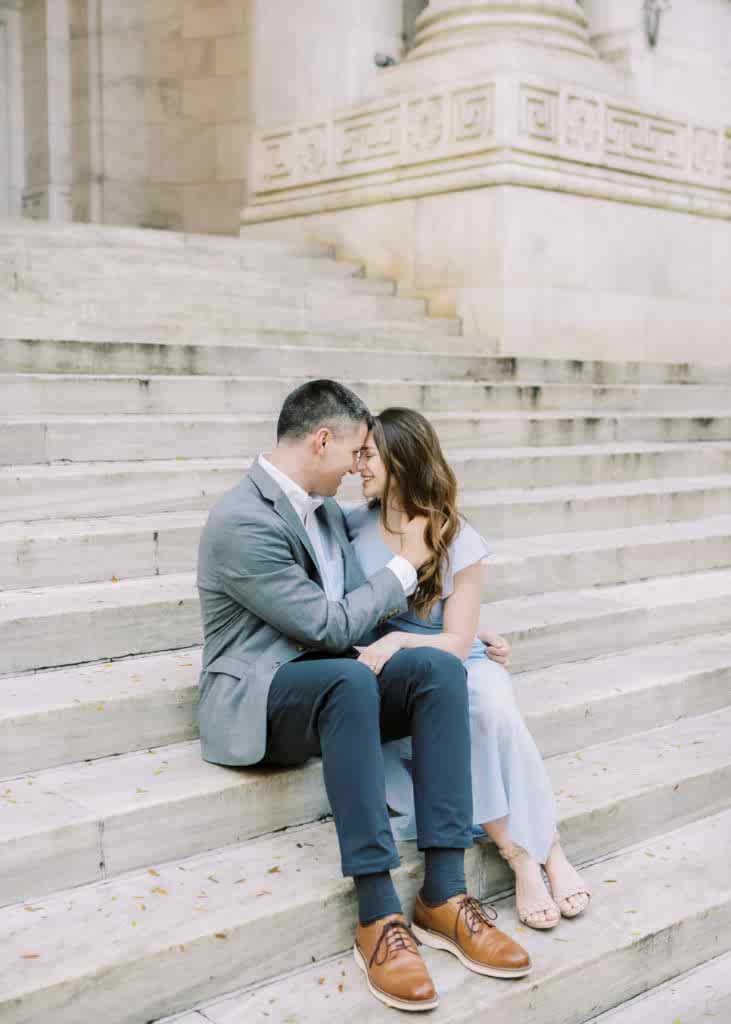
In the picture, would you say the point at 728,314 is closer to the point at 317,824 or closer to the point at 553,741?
the point at 553,741

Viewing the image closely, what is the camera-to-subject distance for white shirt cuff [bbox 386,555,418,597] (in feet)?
11.1

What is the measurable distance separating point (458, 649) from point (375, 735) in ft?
1.80

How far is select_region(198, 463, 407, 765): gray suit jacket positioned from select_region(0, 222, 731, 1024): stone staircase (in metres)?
0.19

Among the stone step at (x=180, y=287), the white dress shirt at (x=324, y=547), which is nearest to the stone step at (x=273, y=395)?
the stone step at (x=180, y=287)

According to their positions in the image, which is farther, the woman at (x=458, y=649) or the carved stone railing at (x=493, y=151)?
the carved stone railing at (x=493, y=151)

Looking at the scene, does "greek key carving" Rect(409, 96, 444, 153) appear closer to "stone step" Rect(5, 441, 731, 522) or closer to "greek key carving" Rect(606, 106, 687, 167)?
"greek key carving" Rect(606, 106, 687, 167)

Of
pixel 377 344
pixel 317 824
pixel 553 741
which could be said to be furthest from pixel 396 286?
pixel 317 824

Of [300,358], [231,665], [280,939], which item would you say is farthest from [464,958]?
[300,358]

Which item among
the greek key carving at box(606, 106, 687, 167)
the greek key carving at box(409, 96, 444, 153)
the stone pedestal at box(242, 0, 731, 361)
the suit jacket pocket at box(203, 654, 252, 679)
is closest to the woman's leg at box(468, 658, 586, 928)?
the suit jacket pocket at box(203, 654, 252, 679)

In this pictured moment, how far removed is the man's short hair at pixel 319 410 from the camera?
11.1 feet

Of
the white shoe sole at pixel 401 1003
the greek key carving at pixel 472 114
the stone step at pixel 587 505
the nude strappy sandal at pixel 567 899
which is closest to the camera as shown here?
the white shoe sole at pixel 401 1003

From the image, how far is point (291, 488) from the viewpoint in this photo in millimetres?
3369

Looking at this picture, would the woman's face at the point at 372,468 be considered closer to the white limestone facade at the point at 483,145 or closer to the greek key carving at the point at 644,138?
the white limestone facade at the point at 483,145

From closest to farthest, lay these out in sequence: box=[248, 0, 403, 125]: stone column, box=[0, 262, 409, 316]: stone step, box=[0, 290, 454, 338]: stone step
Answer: box=[0, 290, 454, 338]: stone step → box=[0, 262, 409, 316]: stone step → box=[248, 0, 403, 125]: stone column
